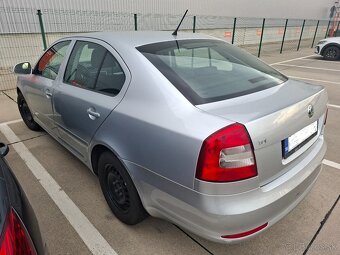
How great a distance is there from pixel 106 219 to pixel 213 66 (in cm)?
163

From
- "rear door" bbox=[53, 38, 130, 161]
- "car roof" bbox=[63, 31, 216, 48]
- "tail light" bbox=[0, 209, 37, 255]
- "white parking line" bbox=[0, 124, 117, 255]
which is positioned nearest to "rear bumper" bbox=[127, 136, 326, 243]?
"white parking line" bbox=[0, 124, 117, 255]

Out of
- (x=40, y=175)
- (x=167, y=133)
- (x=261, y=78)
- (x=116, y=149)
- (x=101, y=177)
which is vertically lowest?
(x=40, y=175)

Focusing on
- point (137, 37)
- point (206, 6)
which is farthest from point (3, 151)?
point (206, 6)

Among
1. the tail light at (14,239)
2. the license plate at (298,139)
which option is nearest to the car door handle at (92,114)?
the tail light at (14,239)

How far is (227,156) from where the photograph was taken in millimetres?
1546

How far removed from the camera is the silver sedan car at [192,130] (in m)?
1.57

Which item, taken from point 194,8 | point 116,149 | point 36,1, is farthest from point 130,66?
point 194,8

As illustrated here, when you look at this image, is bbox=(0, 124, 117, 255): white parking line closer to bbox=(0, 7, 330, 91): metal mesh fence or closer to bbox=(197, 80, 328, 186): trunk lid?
bbox=(197, 80, 328, 186): trunk lid

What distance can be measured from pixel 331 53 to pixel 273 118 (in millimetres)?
12739

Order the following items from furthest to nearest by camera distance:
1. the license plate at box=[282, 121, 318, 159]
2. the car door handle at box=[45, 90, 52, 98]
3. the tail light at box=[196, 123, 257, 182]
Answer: the car door handle at box=[45, 90, 52, 98], the license plate at box=[282, 121, 318, 159], the tail light at box=[196, 123, 257, 182]

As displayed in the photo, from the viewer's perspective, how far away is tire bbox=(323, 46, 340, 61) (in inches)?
471

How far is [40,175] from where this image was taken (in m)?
3.14

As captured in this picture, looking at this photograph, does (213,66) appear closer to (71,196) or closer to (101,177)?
(101,177)

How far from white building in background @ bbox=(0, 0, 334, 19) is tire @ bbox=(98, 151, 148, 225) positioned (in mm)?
8936
